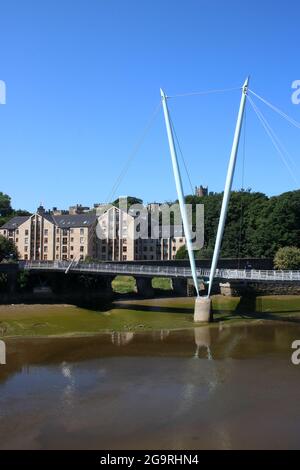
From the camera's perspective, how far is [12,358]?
1270 inches

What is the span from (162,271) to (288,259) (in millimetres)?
25914

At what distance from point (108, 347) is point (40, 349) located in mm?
4476

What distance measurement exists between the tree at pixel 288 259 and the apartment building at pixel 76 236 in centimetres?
2955

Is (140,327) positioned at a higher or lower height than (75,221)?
lower

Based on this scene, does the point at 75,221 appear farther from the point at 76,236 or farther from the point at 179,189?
the point at 179,189

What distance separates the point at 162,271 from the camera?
5600cm

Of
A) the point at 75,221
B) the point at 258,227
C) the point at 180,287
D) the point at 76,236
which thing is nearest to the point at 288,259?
the point at 258,227

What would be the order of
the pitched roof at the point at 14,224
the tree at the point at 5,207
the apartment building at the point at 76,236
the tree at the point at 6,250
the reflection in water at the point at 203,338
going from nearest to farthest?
the reflection in water at the point at 203,338 < the tree at the point at 6,250 < the apartment building at the point at 76,236 < the pitched roof at the point at 14,224 < the tree at the point at 5,207

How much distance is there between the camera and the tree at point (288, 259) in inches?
2923

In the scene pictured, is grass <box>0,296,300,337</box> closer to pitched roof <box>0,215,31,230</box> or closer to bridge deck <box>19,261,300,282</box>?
bridge deck <box>19,261,300,282</box>

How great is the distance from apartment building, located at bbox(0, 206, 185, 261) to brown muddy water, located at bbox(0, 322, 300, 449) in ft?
181

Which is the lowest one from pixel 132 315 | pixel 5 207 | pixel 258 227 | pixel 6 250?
pixel 132 315

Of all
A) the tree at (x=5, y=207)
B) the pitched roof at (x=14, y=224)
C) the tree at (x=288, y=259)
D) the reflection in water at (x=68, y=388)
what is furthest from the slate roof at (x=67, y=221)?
the reflection in water at (x=68, y=388)

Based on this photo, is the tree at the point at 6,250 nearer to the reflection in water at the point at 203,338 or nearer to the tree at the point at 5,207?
the reflection in water at the point at 203,338
